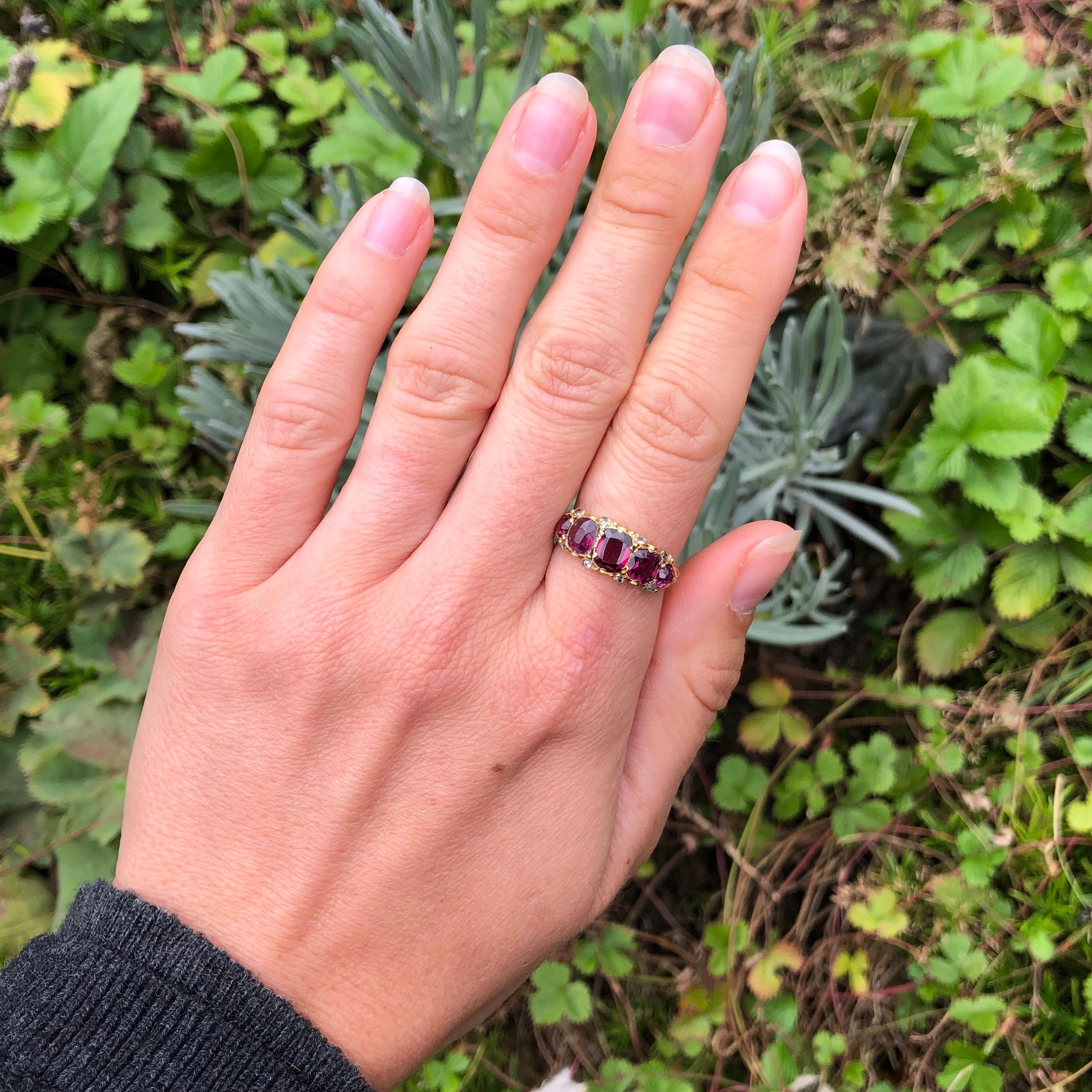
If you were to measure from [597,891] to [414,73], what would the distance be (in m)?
1.60

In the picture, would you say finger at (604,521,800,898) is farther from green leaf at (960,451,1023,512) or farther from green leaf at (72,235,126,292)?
green leaf at (72,235,126,292)

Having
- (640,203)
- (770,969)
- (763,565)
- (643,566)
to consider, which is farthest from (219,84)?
(770,969)

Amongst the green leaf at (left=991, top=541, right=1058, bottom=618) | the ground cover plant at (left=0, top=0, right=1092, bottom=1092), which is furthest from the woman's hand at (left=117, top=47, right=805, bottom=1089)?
the green leaf at (left=991, top=541, right=1058, bottom=618)

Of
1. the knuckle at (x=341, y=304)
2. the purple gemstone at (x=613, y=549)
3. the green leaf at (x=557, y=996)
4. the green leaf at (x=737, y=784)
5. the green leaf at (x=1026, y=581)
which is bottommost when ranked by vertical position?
the green leaf at (x=557, y=996)

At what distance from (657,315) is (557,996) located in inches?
65.1

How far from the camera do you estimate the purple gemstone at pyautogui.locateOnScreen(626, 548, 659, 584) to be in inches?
53.2

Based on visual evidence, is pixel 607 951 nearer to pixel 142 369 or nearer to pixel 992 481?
pixel 992 481

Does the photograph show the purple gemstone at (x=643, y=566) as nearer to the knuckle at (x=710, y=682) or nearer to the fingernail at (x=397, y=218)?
the knuckle at (x=710, y=682)

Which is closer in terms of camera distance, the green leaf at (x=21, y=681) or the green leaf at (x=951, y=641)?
the green leaf at (x=951, y=641)

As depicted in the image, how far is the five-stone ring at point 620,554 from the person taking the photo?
1355mm

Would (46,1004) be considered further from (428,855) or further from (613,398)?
(613,398)

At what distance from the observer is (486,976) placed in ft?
4.51

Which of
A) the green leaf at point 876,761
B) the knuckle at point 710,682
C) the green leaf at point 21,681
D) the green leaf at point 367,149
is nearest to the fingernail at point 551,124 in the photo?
the green leaf at point 367,149

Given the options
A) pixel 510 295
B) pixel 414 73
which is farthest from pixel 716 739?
pixel 414 73
